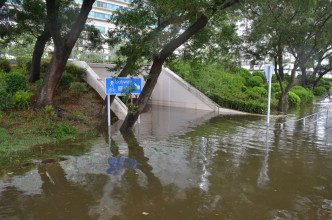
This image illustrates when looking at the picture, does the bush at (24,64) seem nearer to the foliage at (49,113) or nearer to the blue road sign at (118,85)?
the foliage at (49,113)

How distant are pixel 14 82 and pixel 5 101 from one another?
5.93 feet

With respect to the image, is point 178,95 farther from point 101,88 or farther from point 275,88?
point 275,88

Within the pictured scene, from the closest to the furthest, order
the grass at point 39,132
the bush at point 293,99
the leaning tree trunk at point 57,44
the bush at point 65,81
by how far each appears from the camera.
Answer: the grass at point 39,132 < the leaning tree trunk at point 57,44 < the bush at point 65,81 < the bush at point 293,99

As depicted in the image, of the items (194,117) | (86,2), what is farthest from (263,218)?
(194,117)

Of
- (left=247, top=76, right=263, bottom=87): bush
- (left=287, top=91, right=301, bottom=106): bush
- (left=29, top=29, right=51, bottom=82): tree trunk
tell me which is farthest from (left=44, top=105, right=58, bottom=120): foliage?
(left=287, top=91, right=301, bottom=106): bush

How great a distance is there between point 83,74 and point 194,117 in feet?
22.7

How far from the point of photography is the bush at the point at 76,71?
57.5ft

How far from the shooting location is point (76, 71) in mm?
17578

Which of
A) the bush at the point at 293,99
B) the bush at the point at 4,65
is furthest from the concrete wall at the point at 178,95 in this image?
the bush at the point at 4,65

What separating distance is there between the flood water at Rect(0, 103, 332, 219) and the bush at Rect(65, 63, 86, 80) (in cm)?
870

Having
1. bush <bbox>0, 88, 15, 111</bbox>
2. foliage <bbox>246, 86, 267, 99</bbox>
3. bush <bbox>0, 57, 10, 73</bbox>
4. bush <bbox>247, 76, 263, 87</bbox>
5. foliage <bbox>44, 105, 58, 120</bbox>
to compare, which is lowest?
foliage <bbox>44, 105, 58, 120</bbox>

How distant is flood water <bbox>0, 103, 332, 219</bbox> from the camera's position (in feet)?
15.5

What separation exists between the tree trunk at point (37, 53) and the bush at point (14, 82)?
8.03 ft

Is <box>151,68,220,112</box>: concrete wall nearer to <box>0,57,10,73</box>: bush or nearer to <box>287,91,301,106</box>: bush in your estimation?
<box>287,91,301,106</box>: bush
